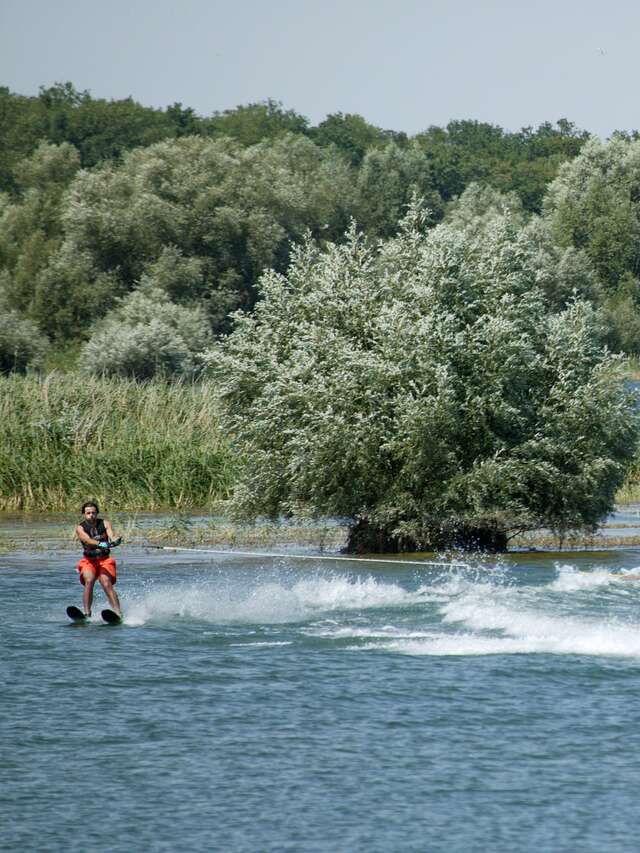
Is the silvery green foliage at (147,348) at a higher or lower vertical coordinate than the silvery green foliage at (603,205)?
lower

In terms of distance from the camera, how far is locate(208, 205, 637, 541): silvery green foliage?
1153 inches

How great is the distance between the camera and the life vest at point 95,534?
23609 millimetres

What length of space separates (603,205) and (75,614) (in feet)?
284

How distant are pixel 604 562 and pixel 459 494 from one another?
2718mm

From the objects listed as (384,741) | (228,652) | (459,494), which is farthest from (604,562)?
(384,741)

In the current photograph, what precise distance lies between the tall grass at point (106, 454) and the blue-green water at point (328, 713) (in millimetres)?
9252

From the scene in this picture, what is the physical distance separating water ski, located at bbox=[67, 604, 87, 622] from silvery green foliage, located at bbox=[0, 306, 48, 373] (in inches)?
1624

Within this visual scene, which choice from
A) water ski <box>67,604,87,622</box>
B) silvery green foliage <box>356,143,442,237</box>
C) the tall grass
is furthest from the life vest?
silvery green foliage <box>356,143,442,237</box>

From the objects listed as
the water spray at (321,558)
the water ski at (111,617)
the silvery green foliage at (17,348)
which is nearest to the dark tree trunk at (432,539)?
the water spray at (321,558)

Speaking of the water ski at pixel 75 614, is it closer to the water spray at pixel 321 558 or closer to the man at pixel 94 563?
the man at pixel 94 563

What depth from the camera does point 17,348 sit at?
6512 centimetres

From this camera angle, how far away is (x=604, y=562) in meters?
29.0

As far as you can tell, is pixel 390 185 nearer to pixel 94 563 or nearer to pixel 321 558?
pixel 321 558

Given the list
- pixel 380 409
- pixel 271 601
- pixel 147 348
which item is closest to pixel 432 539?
pixel 380 409
